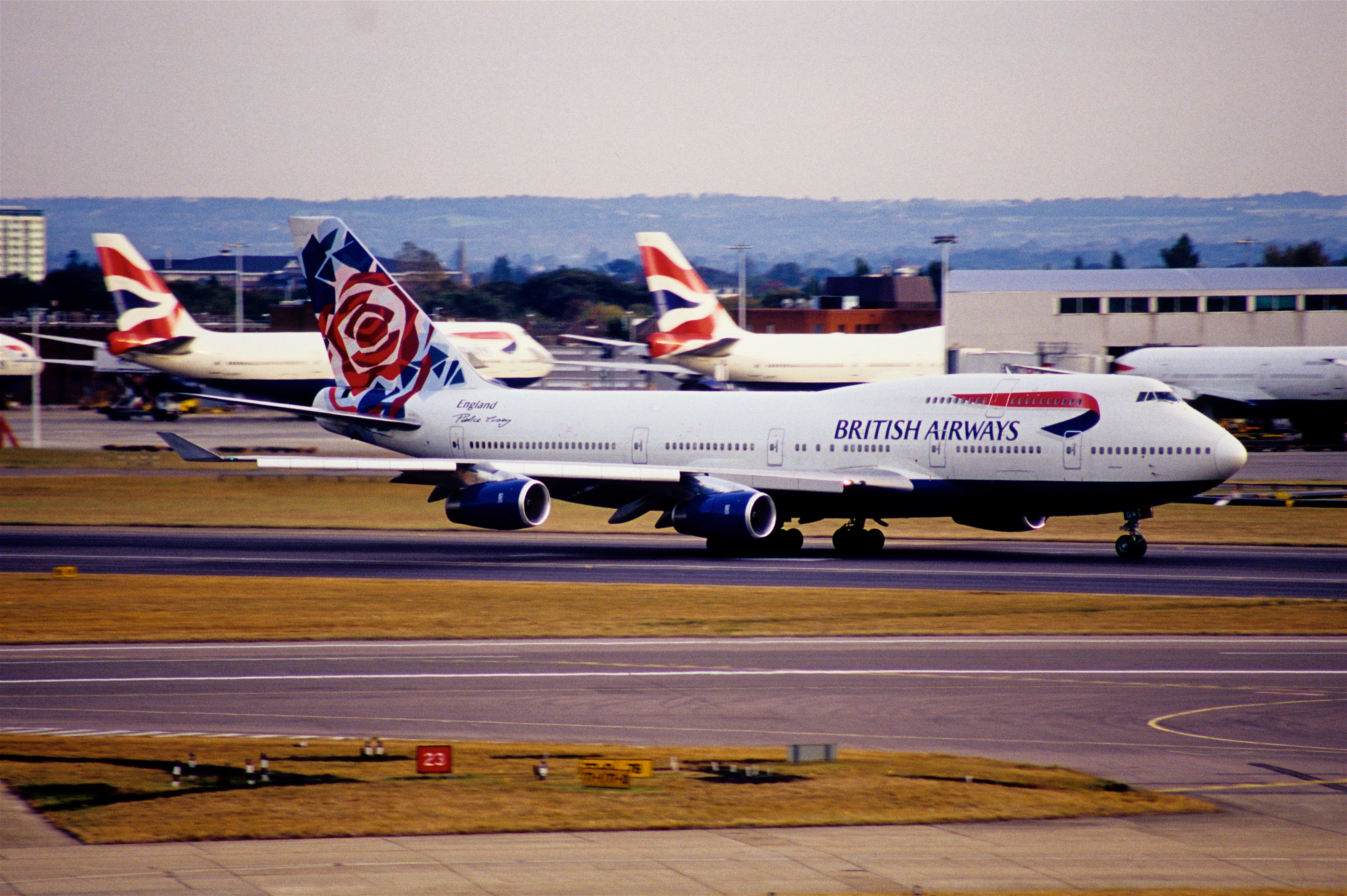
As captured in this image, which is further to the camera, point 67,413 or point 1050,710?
point 67,413

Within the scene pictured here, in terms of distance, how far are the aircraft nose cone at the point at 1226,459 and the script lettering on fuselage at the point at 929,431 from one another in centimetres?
528

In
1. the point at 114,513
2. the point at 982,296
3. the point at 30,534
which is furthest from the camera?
the point at 982,296

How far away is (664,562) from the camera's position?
144 ft

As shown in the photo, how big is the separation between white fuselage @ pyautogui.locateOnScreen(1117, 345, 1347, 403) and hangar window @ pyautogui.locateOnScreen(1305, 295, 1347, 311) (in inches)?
1099

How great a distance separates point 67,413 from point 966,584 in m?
103

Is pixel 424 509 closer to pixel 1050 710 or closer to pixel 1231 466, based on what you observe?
pixel 1231 466

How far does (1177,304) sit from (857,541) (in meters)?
79.3

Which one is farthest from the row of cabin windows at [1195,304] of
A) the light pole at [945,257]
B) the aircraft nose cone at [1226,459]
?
the aircraft nose cone at [1226,459]

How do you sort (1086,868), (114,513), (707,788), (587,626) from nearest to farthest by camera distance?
(1086,868)
(707,788)
(587,626)
(114,513)

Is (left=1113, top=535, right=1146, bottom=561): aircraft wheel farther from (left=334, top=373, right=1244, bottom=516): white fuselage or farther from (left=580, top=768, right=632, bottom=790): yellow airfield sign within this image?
(left=580, top=768, right=632, bottom=790): yellow airfield sign

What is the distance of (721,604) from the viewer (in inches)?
1367

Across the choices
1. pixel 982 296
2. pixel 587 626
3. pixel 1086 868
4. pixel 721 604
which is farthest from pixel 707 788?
pixel 982 296

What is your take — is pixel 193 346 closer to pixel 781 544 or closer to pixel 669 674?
pixel 781 544

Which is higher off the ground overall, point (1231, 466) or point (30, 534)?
point (1231, 466)
